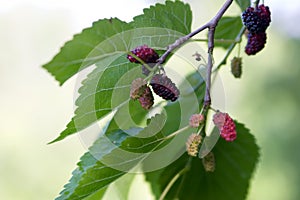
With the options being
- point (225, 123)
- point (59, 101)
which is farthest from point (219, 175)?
point (59, 101)

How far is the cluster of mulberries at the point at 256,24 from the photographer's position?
0.65 meters

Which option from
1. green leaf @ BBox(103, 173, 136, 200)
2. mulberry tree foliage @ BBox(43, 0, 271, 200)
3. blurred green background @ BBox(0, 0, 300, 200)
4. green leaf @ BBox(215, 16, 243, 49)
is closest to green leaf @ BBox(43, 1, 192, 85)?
mulberry tree foliage @ BBox(43, 0, 271, 200)

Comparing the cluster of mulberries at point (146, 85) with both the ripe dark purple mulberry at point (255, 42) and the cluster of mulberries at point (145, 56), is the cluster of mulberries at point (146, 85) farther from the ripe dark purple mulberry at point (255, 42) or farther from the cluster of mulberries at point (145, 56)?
the ripe dark purple mulberry at point (255, 42)

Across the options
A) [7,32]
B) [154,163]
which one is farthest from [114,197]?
[7,32]

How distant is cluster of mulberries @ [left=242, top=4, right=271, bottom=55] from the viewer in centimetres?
65

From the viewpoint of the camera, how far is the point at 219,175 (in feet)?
2.88

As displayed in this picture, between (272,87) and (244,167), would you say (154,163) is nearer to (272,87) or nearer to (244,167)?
(244,167)

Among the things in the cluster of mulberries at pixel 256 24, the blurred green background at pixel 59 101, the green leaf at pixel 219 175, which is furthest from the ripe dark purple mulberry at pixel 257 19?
the blurred green background at pixel 59 101

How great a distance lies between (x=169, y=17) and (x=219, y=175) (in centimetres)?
33

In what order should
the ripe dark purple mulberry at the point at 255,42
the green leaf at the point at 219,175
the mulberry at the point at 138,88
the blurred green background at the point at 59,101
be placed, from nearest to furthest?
the mulberry at the point at 138,88 → the ripe dark purple mulberry at the point at 255,42 → the green leaf at the point at 219,175 → the blurred green background at the point at 59,101

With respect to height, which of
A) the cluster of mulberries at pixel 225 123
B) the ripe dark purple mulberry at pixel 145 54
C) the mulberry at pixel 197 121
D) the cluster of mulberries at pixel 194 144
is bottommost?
the cluster of mulberries at pixel 194 144

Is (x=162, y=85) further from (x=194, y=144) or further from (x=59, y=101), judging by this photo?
(x=59, y=101)

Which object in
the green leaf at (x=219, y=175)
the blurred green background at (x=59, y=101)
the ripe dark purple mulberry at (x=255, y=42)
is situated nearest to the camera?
the ripe dark purple mulberry at (x=255, y=42)

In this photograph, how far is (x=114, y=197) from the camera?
79cm
